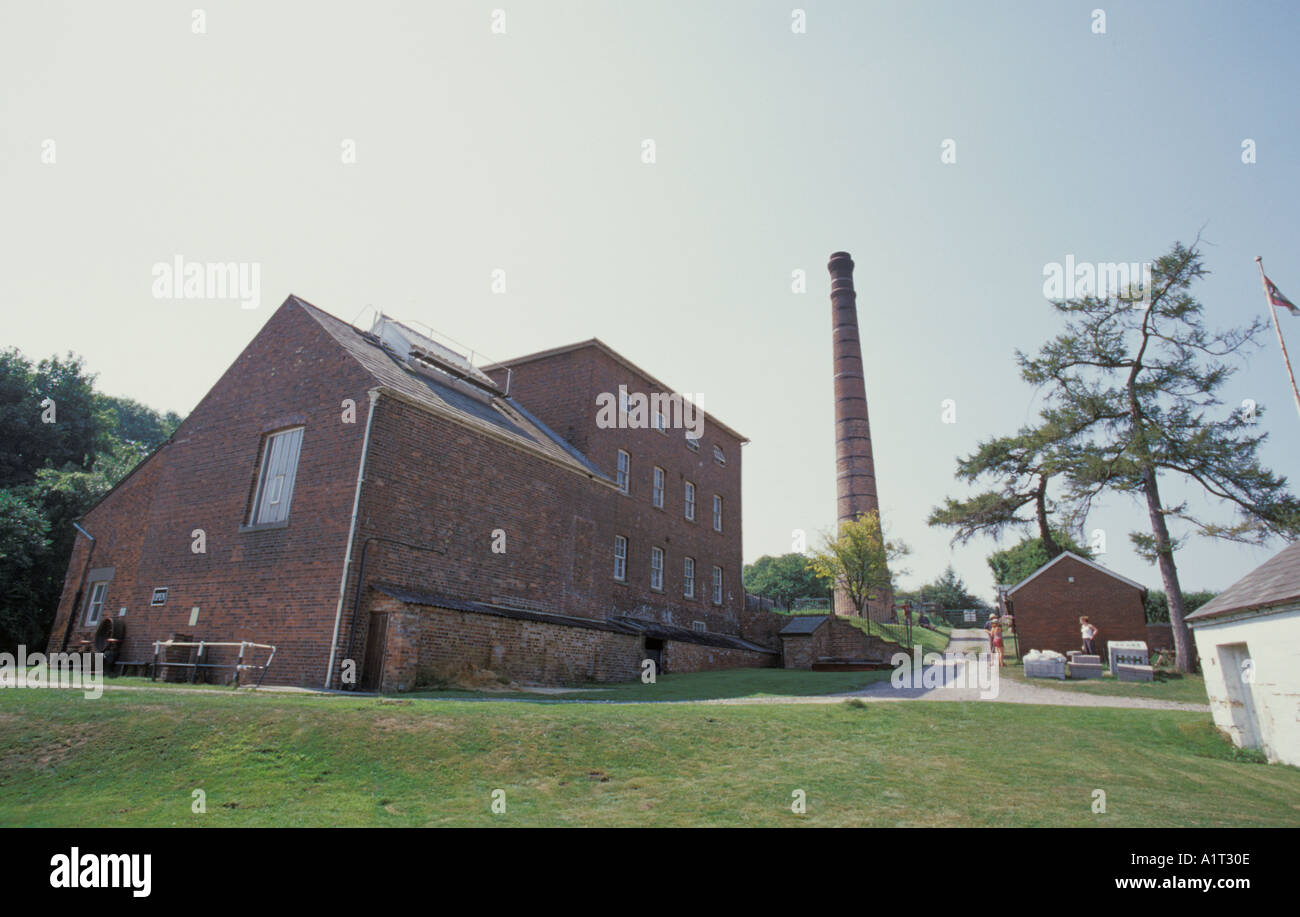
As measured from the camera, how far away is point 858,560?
37.7m

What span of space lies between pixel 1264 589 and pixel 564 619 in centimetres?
1399

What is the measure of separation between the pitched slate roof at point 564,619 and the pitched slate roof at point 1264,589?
1300cm

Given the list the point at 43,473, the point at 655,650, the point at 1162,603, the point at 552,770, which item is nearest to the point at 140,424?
the point at 43,473

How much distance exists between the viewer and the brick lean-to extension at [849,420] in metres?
42.2

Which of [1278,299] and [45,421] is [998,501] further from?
[45,421]

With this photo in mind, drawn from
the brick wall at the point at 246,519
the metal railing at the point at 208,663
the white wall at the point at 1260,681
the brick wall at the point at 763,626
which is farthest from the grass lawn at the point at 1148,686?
the metal railing at the point at 208,663

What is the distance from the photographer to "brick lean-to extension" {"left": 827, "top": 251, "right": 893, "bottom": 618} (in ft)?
138

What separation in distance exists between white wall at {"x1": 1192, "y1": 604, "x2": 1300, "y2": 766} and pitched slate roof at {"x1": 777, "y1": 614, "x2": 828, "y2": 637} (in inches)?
672

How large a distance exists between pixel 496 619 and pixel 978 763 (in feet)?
33.4

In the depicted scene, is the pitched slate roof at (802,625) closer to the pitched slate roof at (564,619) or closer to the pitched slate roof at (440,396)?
the pitched slate roof at (564,619)

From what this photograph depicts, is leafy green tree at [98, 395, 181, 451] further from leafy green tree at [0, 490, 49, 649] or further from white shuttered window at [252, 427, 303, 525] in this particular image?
white shuttered window at [252, 427, 303, 525]
